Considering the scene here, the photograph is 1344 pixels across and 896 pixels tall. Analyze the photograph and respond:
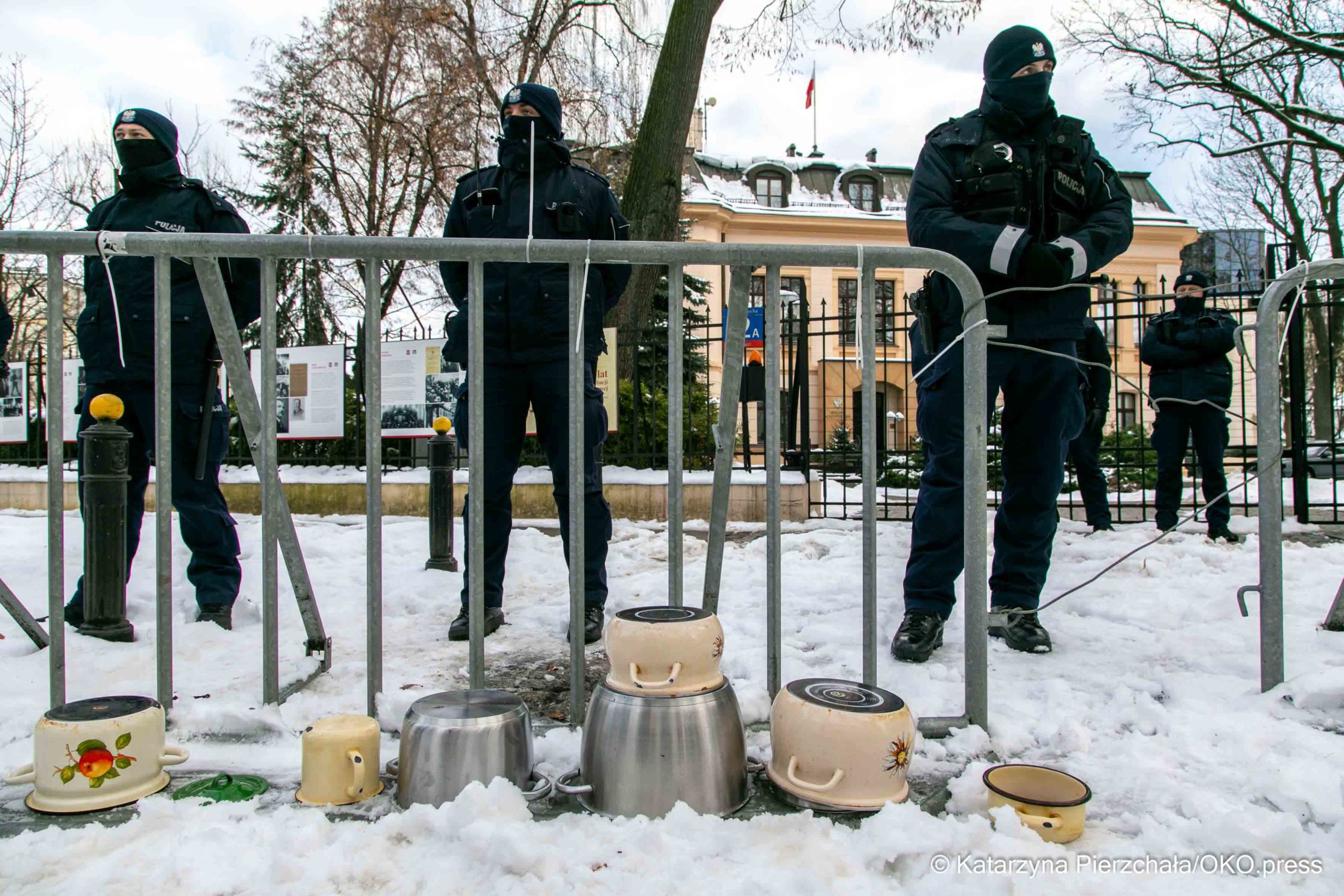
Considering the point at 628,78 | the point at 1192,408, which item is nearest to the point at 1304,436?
the point at 1192,408

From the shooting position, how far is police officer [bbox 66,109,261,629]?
10.3 ft

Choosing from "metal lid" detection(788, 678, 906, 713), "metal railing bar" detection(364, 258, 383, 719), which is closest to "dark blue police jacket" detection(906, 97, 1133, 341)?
"metal lid" detection(788, 678, 906, 713)

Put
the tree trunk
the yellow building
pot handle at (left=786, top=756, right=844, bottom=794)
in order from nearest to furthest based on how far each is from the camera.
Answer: pot handle at (left=786, top=756, right=844, bottom=794) → the tree trunk → the yellow building

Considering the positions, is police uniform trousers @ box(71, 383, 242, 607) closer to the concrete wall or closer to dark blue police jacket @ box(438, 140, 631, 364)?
dark blue police jacket @ box(438, 140, 631, 364)

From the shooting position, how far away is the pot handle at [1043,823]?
1553 mm

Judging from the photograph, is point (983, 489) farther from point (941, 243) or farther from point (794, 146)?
point (794, 146)

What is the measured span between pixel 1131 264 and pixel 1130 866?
36.8m

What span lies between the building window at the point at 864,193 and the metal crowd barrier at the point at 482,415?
114ft

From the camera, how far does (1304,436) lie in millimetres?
6926

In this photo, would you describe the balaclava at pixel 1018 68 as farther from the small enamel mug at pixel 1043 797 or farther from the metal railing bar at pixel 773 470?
the small enamel mug at pixel 1043 797

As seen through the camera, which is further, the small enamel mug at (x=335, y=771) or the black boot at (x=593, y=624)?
the black boot at (x=593, y=624)

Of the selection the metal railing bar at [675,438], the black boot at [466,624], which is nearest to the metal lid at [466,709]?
the metal railing bar at [675,438]

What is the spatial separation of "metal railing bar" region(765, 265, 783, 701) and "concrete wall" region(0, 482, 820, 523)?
165 inches

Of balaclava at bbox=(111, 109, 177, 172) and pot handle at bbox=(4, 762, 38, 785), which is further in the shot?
balaclava at bbox=(111, 109, 177, 172)
